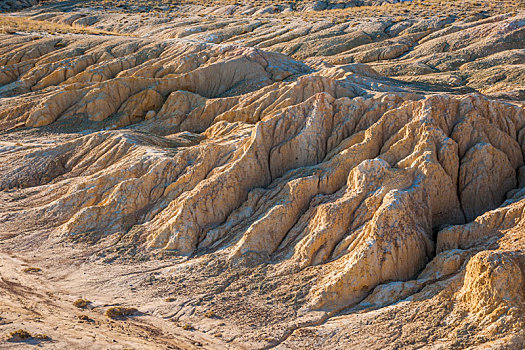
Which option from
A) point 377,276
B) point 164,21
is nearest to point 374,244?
point 377,276

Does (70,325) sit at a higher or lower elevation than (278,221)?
lower

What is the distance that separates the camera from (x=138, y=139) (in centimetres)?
3788

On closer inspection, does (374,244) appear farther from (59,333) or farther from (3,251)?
(3,251)

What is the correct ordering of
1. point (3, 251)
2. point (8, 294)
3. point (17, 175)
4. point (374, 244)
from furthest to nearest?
point (17, 175), point (3, 251), point (8, 294), point (374, 244)

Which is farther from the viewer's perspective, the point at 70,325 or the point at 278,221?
the point at 278,221

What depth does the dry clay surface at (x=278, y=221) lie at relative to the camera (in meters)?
20.9

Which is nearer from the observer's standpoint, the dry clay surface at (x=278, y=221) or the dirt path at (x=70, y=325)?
the dirt path at (x=70, y=325)

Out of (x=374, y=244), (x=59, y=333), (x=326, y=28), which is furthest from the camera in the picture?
(x=326, y=28)

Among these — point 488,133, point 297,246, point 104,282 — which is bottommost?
point 104,282

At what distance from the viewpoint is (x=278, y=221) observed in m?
27.0

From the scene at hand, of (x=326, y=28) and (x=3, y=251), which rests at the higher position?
(x=326, y=28)

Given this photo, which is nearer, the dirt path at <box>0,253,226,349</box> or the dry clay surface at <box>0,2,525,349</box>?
the dirt path at <box>0,253,226,349</box>

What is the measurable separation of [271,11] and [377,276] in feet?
264

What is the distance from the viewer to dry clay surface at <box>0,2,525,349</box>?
68.6ft
